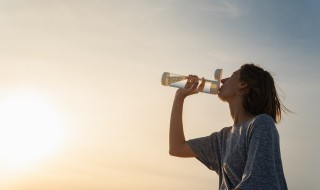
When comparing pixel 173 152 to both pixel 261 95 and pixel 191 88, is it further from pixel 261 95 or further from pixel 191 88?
pixel 261 95

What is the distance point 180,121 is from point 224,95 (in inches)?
33.2

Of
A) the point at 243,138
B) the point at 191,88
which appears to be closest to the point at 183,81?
the point at 191,88

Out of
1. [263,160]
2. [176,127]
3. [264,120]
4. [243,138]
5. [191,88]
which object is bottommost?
[263,160]

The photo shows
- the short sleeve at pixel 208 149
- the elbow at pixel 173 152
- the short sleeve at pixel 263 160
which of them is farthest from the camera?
the elbow at pixel 173 152

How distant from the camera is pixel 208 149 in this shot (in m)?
5.43

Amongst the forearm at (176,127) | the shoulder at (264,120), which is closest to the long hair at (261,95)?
the shoulder at (264,120)

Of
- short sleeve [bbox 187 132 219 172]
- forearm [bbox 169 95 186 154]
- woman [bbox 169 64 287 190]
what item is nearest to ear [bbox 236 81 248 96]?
woman [bbox 169 64 287 190]

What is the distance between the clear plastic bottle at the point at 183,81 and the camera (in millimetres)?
5985

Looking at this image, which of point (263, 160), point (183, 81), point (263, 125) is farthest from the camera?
point (183, 81)

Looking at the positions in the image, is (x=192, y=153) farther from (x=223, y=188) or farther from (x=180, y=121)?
(x=223, y=188)

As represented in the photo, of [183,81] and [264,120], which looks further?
[183,81]

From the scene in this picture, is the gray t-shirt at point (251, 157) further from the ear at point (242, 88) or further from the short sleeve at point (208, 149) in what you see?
the ear at point (242, 88)

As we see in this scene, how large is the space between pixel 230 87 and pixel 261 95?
0.42m

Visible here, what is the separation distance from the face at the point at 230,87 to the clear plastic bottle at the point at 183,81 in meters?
0.58
